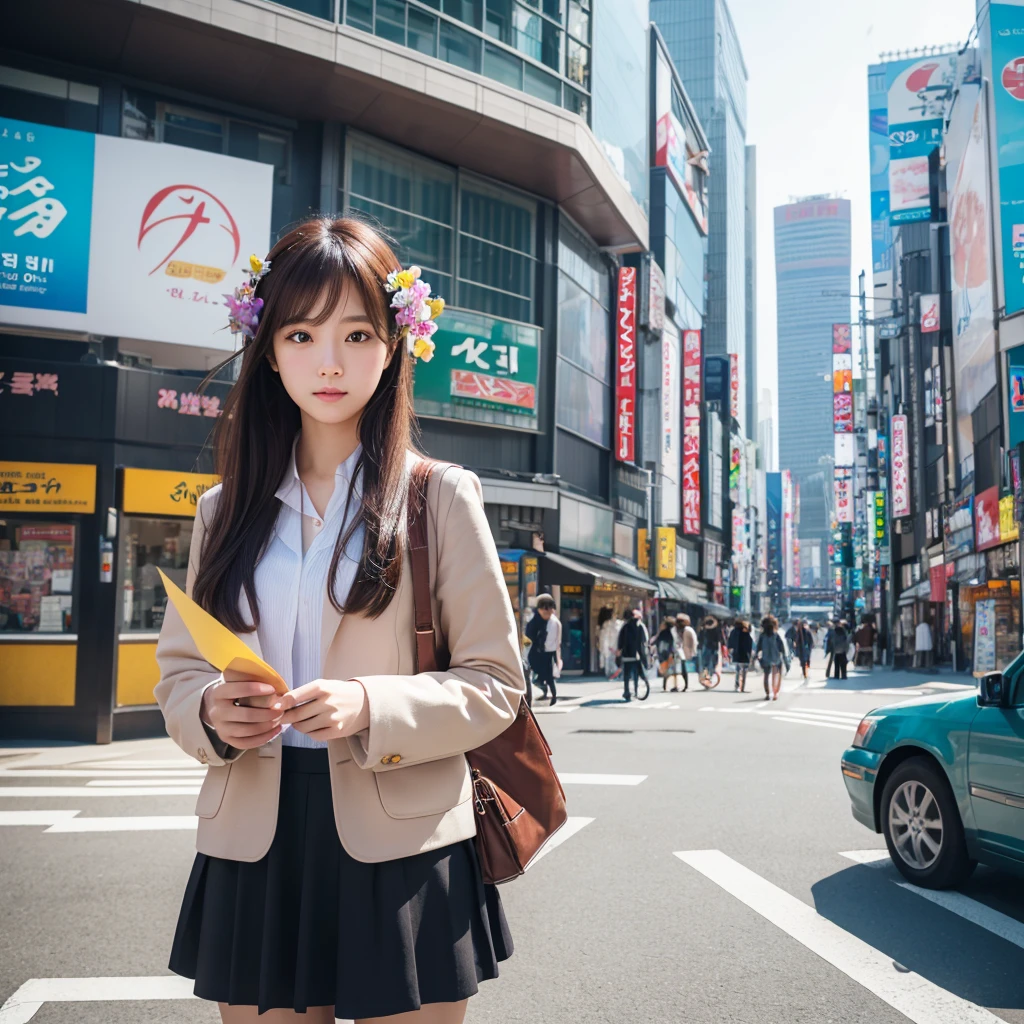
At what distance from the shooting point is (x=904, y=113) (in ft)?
144

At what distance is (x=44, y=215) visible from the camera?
578 inches

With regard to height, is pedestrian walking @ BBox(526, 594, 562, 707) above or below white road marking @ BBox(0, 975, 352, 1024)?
above

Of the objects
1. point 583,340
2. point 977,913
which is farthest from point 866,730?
point 583,340

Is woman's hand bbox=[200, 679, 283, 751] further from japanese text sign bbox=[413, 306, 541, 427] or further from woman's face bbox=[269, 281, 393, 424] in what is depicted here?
japanese text sign bbox=[413, 306, 541, 427]

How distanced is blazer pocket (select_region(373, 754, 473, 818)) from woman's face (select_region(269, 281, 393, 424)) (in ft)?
2.22

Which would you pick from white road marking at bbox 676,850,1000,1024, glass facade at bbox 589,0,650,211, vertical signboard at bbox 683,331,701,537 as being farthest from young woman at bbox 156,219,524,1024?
vertical signboard at bbox 683,331,701,537

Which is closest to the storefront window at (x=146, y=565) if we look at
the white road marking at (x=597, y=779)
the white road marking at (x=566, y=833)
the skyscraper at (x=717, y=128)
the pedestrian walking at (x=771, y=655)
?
the white road marking at (x=597, y=779)

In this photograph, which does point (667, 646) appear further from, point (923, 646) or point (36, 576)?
point (36, 576)

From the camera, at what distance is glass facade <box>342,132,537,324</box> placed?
22250 millimetres

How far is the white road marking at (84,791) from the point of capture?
29.7 ft

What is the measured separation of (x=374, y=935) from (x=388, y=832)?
173 mm

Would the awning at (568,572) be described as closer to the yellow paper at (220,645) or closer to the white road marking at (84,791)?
the white road marking at (84,791)

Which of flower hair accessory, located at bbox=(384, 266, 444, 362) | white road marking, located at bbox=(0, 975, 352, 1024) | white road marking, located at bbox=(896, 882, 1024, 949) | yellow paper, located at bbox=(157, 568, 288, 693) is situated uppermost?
flower hair accessory, located at bbox=(384, 266, 444, 362)

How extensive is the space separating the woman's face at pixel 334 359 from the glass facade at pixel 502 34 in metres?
19.6
